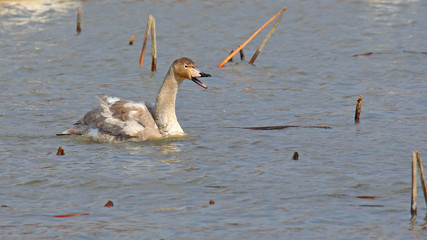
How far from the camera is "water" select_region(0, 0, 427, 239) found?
8578mm

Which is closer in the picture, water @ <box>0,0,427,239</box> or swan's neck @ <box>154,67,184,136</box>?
water @ <box>0,0,427,239</box>

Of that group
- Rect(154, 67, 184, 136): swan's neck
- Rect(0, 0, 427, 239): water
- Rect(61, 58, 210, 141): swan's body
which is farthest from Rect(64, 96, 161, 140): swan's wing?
Rect(0, 0, 427, 239): water

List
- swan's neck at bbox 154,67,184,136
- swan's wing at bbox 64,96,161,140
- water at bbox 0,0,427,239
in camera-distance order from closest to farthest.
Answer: water at bbox 0,0,427,239, swan's wing at bbox 64,96,161,140, swan's neck at bbox 154,67,184,136

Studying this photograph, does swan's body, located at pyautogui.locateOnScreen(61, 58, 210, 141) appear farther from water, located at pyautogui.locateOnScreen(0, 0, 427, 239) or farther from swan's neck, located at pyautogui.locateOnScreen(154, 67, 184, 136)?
water, located at pyautogui.locateOnScreen(0, 0, 427, 239)

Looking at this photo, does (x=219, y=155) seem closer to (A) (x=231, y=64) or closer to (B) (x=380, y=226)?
(B) (x=380, y=226)

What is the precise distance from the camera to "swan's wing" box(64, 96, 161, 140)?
40.7ft

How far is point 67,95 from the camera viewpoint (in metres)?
16.1

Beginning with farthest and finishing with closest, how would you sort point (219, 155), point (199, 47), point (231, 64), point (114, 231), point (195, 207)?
point (199, 47)
point (231, 64)
point (219, 155)
point (195, 207)
point (114, 231)

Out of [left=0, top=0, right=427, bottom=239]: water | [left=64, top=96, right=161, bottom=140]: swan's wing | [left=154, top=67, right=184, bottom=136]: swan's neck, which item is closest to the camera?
[left=0, top=0, right=427, bottom=239]: water

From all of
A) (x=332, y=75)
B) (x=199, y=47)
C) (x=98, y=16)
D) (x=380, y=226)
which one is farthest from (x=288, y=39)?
(x=380, y=226)

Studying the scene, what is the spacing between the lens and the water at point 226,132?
28.1 feet

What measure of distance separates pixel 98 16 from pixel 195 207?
1824 cm

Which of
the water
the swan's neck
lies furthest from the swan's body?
the water

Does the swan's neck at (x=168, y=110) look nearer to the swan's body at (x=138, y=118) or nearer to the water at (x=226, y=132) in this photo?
the swan's body at (x=138, y=118)
